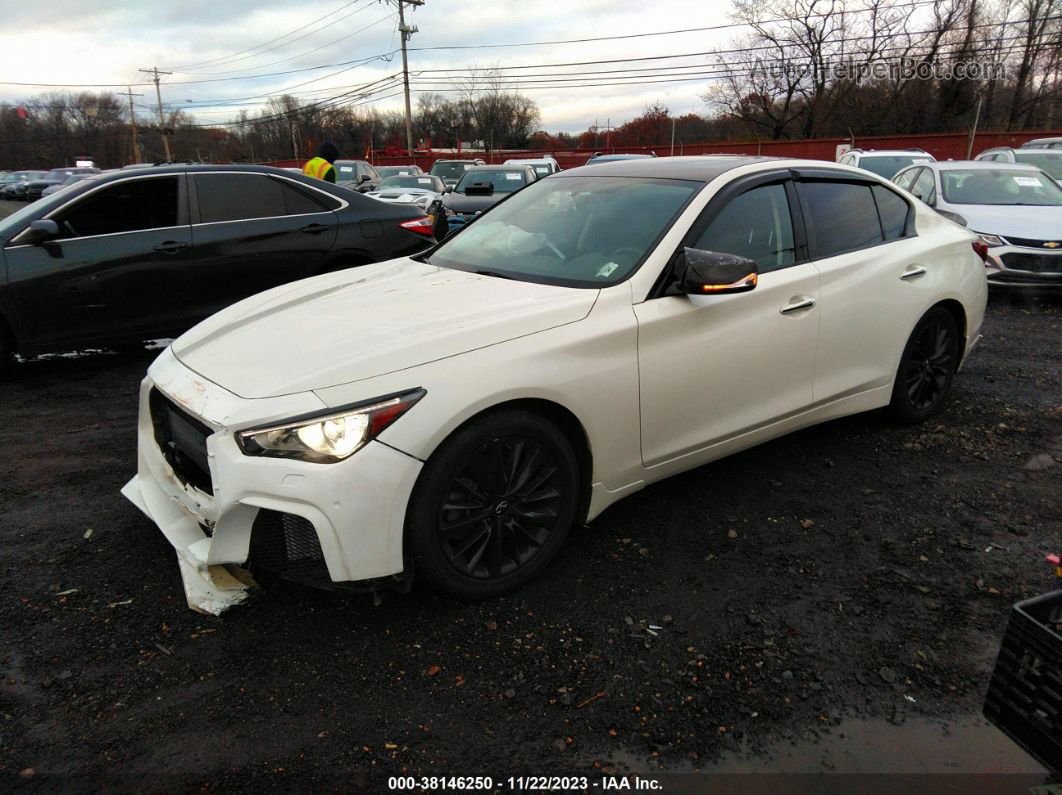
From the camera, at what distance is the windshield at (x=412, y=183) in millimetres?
18188

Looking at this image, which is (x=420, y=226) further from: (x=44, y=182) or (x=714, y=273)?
(x=44, y=182)

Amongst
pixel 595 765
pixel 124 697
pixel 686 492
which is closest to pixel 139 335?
pixel 124 697

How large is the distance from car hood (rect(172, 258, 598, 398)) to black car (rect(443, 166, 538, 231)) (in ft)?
27.1

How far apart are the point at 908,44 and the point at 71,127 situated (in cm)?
7817

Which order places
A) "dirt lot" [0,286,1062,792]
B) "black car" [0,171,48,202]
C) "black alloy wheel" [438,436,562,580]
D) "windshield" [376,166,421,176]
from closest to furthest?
"dirt lot" [0,286,1062,792] < "black alloy wheel" [438,436,562,580] < "windshield" [376,166,421,176] < "black car" [0,171,48,202]

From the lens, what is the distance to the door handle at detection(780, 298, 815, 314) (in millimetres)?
3439

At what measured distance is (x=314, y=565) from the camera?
2.50 m

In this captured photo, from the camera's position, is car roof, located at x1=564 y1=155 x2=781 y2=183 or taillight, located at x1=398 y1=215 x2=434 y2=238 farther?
taillight, located at x1=398 y1=215 x2=434 y2=238

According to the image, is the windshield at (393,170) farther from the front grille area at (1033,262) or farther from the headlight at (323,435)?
the headlight at (323,435)

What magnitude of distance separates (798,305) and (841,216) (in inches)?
31.3

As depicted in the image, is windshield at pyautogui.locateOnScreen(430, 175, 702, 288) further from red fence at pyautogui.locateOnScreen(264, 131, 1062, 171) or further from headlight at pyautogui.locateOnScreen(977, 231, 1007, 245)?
red fence at pyautogui.locateOnScreen(264, 131, 1062, 171)

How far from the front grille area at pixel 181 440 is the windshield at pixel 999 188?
956 centimetres

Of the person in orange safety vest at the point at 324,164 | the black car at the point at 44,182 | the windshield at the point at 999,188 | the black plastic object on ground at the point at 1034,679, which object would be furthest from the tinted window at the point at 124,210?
the black car at the point at 44,182

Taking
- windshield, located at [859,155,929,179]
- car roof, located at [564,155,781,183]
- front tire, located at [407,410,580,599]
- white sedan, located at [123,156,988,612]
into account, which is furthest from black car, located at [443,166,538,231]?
front tire, located at [407,410,580,599]
